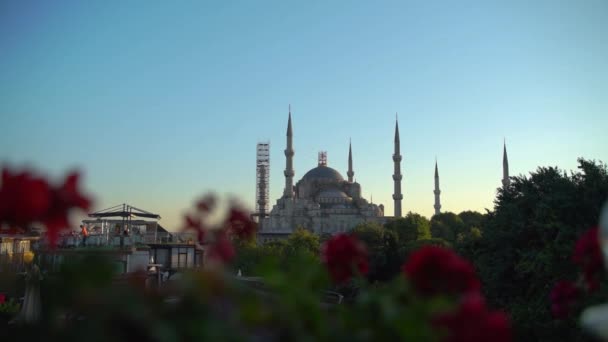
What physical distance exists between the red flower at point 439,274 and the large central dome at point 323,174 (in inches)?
3642

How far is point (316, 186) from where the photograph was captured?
3706 inches

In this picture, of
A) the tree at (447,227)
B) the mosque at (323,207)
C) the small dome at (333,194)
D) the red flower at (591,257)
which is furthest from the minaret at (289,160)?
the red flower at (591,257)

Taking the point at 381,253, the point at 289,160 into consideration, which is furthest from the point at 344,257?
the point at 289,160

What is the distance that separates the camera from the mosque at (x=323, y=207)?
78375 mm

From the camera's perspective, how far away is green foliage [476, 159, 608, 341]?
57.1 feet

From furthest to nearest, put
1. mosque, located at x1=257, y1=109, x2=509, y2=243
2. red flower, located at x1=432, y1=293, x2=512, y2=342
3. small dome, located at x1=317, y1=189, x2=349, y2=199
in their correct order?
small dome, located at x1=317, y1=189, x2=349, y2=199 < mosque, located at x1=257, y1=109, x2=509, y2=243 < red flower, located at x1=432, y1=293, x2=512, y2=342

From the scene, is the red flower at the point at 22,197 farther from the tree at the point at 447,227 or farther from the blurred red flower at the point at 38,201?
the tree at the point at 447,227

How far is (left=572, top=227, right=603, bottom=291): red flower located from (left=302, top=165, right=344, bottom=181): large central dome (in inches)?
3602

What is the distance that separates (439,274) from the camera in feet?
8.25

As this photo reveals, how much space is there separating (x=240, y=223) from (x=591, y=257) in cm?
235

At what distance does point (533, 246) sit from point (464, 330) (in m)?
19.5

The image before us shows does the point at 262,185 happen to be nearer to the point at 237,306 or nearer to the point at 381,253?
the point at 381,253

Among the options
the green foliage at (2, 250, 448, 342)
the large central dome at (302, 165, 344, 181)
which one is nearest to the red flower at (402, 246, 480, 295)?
the green foliage at (2, 250, 448, 342)

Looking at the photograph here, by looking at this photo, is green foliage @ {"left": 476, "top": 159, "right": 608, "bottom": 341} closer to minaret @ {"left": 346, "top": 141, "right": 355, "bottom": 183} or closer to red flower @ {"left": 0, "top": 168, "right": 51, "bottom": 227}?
red flower @ {"left": 0, "top": 168, "right": 51, "bottom": 227}
